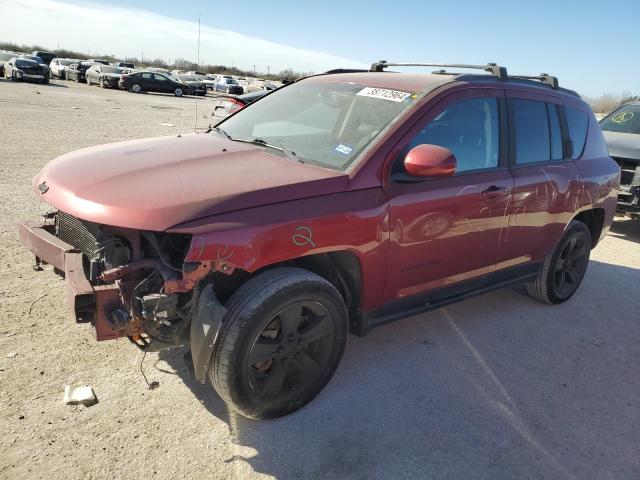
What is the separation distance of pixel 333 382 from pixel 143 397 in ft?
3.82

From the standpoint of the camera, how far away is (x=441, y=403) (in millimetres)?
3291

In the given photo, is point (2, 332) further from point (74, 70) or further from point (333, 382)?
point (74, 70)

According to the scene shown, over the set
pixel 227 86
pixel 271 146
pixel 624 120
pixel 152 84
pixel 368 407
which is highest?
pixel 624 120

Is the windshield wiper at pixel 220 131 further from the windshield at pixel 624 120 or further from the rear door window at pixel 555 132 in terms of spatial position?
the windshield at pixel 624 120

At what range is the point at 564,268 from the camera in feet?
16.3

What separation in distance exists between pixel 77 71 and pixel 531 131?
40.3 m

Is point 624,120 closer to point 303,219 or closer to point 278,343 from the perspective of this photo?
point 303,219

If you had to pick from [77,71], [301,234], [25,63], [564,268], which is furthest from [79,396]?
[77,71]

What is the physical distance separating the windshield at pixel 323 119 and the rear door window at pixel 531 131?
3.61ft

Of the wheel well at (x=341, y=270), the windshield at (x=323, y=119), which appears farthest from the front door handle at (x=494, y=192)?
the wheel well at (x=341, y=270)

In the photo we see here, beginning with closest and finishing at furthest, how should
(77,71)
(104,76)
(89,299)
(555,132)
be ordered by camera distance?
(89,299) → (555,132) → (104,76) → (77,71)

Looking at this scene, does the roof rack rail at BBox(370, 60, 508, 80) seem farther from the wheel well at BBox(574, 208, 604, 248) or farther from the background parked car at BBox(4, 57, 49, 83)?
the background parked car at BBox(4, 57, 49, 83)

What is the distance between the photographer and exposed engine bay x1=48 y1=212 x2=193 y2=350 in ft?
8.40

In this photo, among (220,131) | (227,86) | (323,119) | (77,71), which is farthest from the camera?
(227,86)
